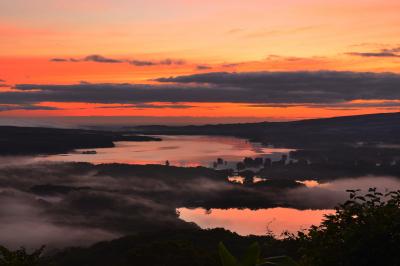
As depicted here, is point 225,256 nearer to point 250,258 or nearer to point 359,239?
point 250,258

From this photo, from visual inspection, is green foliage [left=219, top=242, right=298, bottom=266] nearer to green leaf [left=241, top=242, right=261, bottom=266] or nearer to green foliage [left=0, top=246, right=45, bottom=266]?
green leaf [left=241, top=242, right=261, bottom=266]

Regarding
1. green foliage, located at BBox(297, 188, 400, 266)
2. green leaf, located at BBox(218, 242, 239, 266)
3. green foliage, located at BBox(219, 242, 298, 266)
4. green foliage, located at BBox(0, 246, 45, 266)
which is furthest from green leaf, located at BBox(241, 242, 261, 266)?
green foliage, located at BBox(0, 246, 45, 266)

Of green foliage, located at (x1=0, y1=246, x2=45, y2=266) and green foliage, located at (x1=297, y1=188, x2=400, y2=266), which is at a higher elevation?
green foliage, located at (x1=297, y1=188, x2=400, y2=266)

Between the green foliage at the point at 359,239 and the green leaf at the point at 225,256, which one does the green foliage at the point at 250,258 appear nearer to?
the green leaf at the point at 225,256

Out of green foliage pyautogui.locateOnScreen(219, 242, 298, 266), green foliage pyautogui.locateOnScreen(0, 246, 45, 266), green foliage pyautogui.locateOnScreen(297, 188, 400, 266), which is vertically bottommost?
green foliage pyautogui.locateOnScreen(0, 246, 45, 266)

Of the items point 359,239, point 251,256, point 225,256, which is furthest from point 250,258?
point 359,239

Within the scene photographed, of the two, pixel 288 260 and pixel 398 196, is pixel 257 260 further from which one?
pixel 398 196

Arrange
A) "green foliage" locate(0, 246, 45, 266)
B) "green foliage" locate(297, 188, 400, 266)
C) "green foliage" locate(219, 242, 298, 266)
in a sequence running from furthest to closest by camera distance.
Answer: "green foliage" locate(0, 246, 45, 266)
"green foliage" locate(297, 188, 400, 266)
"green foliage" locate(219, 242, 298, 266)

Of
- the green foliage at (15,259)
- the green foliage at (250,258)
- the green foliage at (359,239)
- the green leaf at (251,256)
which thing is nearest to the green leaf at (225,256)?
the green foliage at (250,258)

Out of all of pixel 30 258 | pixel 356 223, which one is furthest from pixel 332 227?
pixel 30 258

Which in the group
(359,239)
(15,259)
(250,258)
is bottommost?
(15,259)
